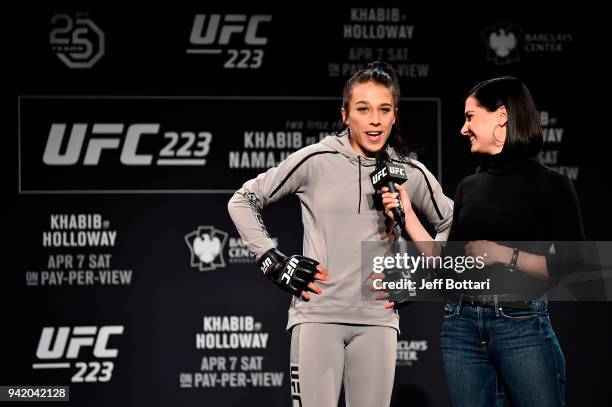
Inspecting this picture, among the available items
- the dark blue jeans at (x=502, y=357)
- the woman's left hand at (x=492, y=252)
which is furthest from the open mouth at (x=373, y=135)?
the dark blue jeans at (x=502, y=357)

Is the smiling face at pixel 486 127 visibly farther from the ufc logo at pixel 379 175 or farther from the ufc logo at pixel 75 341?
the ufc logo at pixel 75 341

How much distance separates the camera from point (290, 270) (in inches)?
100

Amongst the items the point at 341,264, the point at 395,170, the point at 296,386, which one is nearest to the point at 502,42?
the point at 395,170

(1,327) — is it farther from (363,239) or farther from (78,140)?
(363,239)

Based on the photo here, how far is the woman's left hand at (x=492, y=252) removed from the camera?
220 cm

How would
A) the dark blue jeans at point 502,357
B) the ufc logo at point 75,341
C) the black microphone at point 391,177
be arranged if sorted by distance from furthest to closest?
the ufc logo at point 75,341 → the black microphone at point 391,177 → the dark blue jeans at point 502,357

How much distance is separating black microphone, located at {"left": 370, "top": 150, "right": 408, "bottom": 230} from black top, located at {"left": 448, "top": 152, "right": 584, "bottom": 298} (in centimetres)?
20

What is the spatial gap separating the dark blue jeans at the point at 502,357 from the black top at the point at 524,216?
94mm

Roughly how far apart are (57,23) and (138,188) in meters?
0.97

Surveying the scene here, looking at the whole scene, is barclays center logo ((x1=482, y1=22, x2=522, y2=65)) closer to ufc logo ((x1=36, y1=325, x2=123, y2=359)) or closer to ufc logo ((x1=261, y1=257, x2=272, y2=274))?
ufc logo ((x1=261, y1=257, x2=272, y2=274))

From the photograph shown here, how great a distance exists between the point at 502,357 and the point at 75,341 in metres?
2.64

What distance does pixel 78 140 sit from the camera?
13.4 ft

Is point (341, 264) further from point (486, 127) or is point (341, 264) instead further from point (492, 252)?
point (486, 127)

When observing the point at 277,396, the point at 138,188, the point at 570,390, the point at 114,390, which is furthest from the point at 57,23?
the point at 570,390
